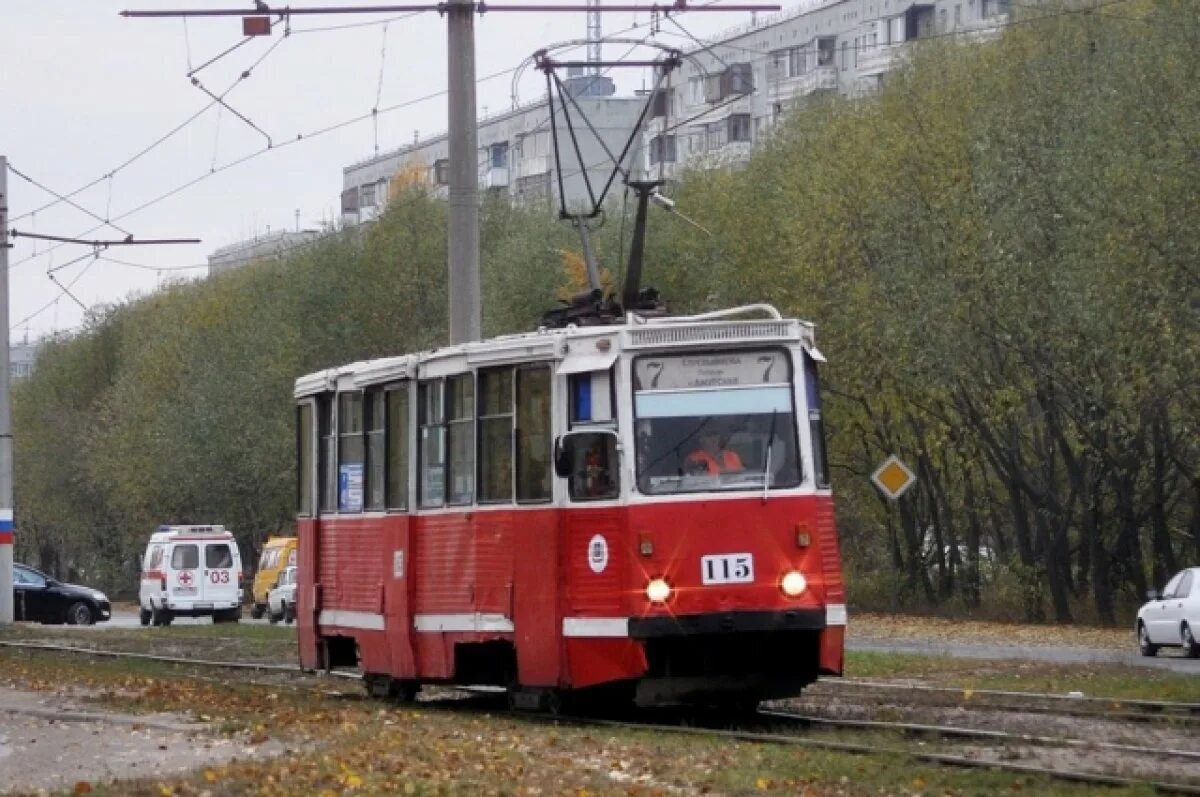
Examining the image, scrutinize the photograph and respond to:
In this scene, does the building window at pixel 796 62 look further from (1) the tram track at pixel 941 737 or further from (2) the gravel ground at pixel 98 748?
(2) the gravel ground at pixel 98 748

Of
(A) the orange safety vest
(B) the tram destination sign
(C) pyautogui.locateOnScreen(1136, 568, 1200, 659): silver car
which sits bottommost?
(C) pyautogui.locateOnScreen(1136, 568, 1200, 659): silver car

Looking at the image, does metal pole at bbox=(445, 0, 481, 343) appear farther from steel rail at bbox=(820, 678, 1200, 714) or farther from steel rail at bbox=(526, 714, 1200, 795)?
steel rail at bbox=(526, 714, 1200, 795)

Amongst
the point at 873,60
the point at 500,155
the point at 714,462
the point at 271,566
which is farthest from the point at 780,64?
the point at 714,462

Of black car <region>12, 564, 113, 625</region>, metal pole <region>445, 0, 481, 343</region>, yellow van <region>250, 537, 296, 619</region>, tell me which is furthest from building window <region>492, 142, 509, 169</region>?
metal pole <region>445, 0, 481, 343</region>

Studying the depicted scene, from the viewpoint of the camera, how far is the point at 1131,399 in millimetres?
40625

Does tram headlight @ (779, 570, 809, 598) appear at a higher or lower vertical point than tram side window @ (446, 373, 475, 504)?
lower

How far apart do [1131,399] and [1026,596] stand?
38.3ft

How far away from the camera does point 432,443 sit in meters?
20.8

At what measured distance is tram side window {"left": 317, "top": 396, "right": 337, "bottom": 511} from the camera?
76.4 feet

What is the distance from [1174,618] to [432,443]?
15244mm

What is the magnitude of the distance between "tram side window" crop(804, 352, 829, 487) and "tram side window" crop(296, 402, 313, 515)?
6916 mm

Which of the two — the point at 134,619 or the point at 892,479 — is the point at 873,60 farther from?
the point at 892,479

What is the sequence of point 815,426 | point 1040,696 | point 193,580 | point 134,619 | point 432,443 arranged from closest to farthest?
point 815,426 < point 432,443 < point 1040,696 < point 193,580 < point 134,619

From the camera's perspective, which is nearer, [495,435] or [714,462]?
[714,462]
